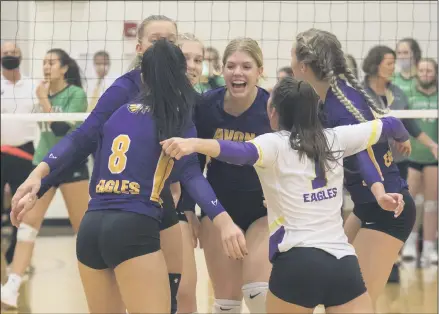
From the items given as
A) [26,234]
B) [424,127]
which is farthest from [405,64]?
[26,234]

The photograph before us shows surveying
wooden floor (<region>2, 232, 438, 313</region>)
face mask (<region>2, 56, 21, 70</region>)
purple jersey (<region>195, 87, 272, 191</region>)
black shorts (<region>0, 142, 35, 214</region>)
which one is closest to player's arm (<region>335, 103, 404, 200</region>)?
purple jersey (<region>195, 87, 272, 191</region>)

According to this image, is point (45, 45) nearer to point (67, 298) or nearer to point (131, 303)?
point (67, 298)

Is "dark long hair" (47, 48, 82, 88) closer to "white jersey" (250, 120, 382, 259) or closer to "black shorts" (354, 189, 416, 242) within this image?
"black shorts" (354, 189, 416, 242)

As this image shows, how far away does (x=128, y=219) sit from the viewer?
2826 mm

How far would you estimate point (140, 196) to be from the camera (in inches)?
113

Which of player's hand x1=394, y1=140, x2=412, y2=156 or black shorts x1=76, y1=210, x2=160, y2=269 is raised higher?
player's hand x1=394, y1=140, x2=412, y2=156

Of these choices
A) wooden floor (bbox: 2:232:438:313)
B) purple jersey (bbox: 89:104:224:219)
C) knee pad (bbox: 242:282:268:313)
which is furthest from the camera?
wooden floor (bbox: 2:232:438:313)

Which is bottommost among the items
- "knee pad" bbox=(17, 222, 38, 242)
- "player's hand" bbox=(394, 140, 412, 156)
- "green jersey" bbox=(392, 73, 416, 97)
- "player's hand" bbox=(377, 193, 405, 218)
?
"knee pad" bbox=(17, 222, 38, 242)

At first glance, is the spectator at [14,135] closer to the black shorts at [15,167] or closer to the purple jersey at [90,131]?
the black shorts at [15,167]

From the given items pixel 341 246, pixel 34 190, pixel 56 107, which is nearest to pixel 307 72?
pixel 341 246

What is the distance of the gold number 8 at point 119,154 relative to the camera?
9.37 ft

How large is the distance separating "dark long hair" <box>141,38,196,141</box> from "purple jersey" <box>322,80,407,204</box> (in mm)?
760

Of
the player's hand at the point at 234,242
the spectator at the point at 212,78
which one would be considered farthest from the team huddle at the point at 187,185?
the spectator at the point at 212,78

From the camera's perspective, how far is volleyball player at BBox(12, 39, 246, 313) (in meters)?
2.82
